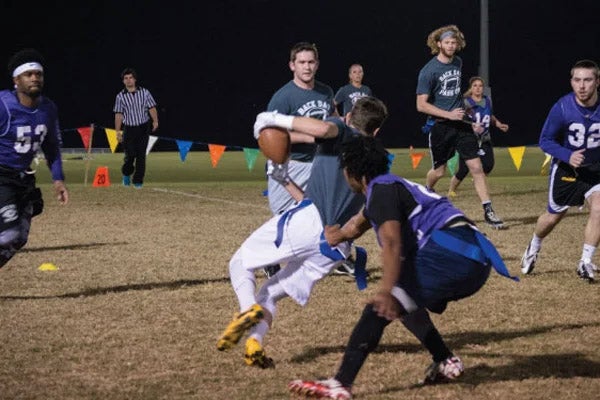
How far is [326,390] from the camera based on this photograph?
16.7ft

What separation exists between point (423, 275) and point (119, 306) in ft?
11.5

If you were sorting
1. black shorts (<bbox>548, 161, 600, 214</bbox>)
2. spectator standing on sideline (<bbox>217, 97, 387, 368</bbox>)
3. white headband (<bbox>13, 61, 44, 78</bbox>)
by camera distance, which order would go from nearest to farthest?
1. spectator standing on sideline (<bbox>217, 97, 387, 368</bbox>)
2. white headband (<bbox>13, 61, 44, 78</bbox>)
3. black shorts (<bbox>548, 161, 600, 214</bbox>)

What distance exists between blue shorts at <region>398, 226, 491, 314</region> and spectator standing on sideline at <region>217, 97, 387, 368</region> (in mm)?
728

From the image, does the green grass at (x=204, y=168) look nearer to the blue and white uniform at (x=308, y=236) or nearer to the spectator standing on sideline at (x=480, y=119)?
the spectator standing on sideline at (x=480, y=119)

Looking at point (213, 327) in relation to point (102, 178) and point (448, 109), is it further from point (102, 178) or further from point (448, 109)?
point (102, 178)

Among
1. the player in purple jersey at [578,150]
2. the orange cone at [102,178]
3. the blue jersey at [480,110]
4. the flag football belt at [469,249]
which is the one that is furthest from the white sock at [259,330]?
the orange cone at [102,178]

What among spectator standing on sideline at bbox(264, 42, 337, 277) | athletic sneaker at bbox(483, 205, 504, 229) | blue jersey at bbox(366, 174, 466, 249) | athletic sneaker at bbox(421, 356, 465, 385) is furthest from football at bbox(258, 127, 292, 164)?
athletic sneaker at bbox(483, 205, 504, 229)

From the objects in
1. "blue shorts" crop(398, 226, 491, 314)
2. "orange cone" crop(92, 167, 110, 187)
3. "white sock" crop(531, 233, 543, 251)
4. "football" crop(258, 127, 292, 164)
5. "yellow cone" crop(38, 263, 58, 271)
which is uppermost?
"football" crop(258, 127, 292, 164)

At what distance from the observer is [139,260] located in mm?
10445

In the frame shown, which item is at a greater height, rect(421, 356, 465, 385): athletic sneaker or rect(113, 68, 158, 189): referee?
rect(421, 356, 465, 385): athletic sneaker

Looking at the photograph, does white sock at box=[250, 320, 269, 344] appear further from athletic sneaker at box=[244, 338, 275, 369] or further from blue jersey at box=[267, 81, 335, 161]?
blue jersey at box=[267, 81, 335, 161]

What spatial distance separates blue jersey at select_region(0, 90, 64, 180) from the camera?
7.88 m

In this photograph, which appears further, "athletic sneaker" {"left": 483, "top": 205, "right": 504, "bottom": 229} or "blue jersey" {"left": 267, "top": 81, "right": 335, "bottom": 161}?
"athletic sneaker" {"left": 483, "top": 205, "right": 504, "bottom": 229}

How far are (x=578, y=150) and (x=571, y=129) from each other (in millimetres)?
192
